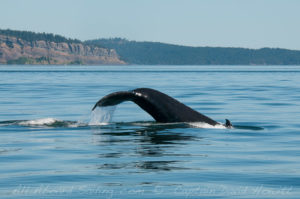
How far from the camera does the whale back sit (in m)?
14.1

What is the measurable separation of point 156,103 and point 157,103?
29mm

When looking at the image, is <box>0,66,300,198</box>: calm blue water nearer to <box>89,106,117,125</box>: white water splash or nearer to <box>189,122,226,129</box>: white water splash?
<box>189,122,226,129</box>: white water splash

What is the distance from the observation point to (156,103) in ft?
47.9

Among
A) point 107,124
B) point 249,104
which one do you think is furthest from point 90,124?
point 249,104

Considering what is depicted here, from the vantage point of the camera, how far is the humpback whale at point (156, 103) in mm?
14102

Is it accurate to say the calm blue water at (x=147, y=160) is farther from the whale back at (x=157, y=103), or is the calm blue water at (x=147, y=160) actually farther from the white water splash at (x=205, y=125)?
the whale back at (x=157, y=103)

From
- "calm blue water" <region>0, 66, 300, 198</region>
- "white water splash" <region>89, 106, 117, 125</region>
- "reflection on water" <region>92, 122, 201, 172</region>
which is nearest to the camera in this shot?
"calm blue water" <region>0, 66, 300, 198</region>

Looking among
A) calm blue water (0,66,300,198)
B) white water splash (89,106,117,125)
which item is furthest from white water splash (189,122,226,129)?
white water splash (89,106,117,125)

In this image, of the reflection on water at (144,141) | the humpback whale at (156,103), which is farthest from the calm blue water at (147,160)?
the humpback whale at (156,103)

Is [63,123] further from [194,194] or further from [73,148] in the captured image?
[194,194]

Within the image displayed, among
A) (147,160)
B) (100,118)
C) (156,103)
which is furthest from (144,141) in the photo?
(100,118)

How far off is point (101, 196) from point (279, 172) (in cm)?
370

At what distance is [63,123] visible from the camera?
761 inches

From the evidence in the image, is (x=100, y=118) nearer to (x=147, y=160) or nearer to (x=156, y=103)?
(x=156, y=103)
